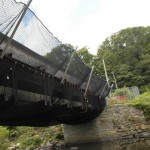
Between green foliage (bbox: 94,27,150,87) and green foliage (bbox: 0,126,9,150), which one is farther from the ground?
green foliage (bbox: 94,27,150,87)

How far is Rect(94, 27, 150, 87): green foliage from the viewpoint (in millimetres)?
53062

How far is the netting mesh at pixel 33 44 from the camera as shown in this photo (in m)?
7.41

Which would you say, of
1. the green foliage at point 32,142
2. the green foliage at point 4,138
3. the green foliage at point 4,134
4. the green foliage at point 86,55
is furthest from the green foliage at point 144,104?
the green foliage at point 86,55

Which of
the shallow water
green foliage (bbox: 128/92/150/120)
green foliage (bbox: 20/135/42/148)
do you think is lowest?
the shallow water

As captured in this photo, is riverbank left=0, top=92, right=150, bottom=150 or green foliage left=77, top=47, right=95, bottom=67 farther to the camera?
green foliage left=77, top=47, right=95, bottom=67

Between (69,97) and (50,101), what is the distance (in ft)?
7.94

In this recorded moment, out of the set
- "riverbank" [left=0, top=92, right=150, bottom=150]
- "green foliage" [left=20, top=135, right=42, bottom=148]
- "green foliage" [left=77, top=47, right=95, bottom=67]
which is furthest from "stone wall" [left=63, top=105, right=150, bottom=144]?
"green foliage" [left=77, top=47, right=95, bottom=67]

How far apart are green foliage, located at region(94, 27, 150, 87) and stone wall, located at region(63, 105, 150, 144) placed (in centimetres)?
3033

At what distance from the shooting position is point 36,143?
24422mm

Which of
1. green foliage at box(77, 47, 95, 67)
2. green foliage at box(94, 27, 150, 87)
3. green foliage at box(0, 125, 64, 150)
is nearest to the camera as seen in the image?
green foliage at box(0, 125, 64, 150)

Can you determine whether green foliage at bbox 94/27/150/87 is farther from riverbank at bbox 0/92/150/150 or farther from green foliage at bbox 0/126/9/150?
riverbank at bbox 0/92/150/150

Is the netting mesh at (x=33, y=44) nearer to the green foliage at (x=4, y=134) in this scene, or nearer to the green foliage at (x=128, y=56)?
the green foliage at (x=4, y=134)

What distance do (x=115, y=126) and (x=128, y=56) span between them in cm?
3631

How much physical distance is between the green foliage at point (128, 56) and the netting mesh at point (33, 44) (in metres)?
41.2
